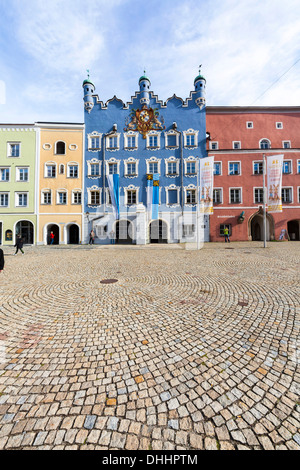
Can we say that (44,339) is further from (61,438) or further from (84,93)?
(84,93)

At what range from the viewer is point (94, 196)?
24016 mm

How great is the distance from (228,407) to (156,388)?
0.82 m

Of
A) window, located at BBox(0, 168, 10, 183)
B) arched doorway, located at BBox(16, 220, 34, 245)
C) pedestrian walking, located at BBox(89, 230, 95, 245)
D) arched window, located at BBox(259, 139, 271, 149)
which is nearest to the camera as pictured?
pedestrian walking, located at BBox(89, 230, 95, 245)

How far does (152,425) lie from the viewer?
6.07ft

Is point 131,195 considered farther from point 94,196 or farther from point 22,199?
point 22,199

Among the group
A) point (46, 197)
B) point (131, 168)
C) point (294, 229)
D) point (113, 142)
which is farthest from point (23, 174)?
point (294, 229)

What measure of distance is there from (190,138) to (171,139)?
242 centimetres

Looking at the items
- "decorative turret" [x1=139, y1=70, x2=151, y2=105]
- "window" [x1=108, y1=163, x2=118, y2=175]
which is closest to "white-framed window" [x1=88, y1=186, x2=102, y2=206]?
"window" [x1=108, y1=163, x2=118, y2=175]

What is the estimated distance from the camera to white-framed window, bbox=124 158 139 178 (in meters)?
23.7

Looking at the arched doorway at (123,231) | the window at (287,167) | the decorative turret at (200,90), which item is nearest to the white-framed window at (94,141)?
the arched doorway at (123,231)

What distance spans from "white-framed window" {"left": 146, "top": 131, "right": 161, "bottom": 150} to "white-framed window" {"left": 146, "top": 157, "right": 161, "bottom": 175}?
151 cm

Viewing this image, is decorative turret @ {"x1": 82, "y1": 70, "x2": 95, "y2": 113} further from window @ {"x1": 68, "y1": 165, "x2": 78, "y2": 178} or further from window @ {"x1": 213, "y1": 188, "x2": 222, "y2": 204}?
window @ {"x1": 213, "y1": 188, "x2": 222, "y2": 204}

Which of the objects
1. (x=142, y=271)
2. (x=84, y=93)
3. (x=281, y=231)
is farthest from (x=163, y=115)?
(x=142, y=271)

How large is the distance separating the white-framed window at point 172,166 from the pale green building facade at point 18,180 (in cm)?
1649
